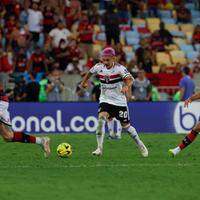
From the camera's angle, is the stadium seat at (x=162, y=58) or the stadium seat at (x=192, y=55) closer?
the stadium seat at (x=162, y=58)

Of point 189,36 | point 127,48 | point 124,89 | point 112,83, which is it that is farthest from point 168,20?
point 124,89

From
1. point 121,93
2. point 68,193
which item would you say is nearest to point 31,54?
point 121,93

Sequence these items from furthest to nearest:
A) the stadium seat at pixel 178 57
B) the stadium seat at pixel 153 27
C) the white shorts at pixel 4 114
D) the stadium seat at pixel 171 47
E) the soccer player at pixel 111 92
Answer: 1. the stadium seat at pixel 153 27
2. the stadium seat at pixel 171 47
3. the stadium seat at pixel 178 57
4. the soccer player at pixel 111 92
5. the white shorts at pixel 4 114

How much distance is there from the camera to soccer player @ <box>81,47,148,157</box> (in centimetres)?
1744

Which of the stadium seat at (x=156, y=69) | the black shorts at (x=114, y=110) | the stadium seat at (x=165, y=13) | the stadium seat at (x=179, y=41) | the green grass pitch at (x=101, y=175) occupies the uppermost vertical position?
the stadium seat at (x=165, y=13)

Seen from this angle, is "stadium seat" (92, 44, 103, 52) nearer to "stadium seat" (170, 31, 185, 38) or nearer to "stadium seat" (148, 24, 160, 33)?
"stadium seat" (148, 24, 160, 33)

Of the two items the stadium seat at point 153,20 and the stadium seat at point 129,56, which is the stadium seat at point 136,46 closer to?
the stadium seat at point 129,56

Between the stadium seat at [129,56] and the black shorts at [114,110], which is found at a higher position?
the stadium seat at [129,56]

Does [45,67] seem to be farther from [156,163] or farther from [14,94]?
[156,163]

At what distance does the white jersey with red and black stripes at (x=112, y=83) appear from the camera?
58.2 feet

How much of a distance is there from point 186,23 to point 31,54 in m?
8.02

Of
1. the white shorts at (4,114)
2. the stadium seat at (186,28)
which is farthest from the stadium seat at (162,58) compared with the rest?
the white shorts at (4,114)

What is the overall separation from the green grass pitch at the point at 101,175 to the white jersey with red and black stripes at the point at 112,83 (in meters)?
1.08

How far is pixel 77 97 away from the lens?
90.8ft
